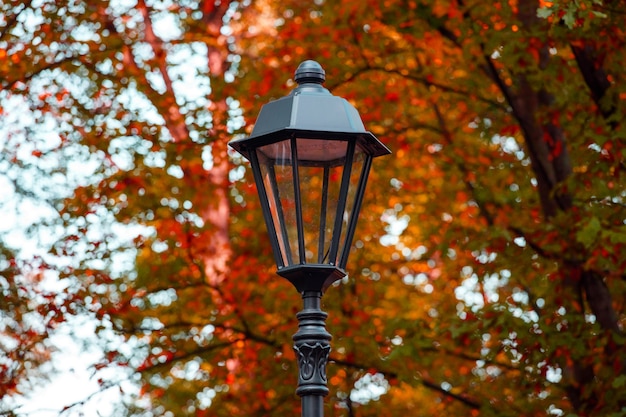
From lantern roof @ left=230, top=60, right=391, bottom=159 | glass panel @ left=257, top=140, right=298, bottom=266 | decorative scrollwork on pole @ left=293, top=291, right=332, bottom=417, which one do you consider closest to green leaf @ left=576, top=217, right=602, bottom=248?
lantern roof @ left=230, top=60, right=391, bottom=159

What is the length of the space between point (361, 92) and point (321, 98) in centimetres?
742

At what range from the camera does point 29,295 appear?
31.7 ft

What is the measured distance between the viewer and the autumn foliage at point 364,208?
29.0 ft

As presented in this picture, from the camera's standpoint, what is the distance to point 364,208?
1335 cm

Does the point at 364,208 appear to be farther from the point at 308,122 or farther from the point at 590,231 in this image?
the point at 308,122

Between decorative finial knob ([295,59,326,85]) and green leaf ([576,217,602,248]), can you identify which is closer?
decorative finial knob ([295,59,326,85])

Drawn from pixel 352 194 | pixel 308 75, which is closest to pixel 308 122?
pixel 352 194

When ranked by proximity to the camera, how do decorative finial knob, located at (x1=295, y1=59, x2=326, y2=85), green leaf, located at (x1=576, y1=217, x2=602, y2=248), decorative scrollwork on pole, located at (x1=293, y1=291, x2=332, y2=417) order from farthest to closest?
green leaf, located at (x1=576, y1=217, x2=602, y2=248) → decorative finial knob, located at (x1=295, y1=59, x2=326, y2=85) → decorative scrollwork on pole, located at (x1=293, y1=291, x2=332, y2=417)

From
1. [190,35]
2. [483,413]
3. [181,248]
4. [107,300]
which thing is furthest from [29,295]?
[483,413]

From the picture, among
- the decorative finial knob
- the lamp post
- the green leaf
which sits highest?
the green leaf

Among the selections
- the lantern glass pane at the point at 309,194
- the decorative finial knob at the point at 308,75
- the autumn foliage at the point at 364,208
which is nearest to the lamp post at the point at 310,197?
the lantern glass pane at the point at 309,194

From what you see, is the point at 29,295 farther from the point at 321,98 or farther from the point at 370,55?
the point at 321,98

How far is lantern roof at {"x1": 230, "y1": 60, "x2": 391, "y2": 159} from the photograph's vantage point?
442 cm

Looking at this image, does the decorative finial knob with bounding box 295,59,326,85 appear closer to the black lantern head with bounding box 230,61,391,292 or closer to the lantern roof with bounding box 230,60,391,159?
the lantern roof with bounding box 230,60,391,159
